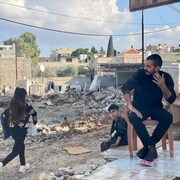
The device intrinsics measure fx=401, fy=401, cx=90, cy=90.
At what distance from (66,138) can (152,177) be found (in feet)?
23.9

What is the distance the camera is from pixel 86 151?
30.3 feet

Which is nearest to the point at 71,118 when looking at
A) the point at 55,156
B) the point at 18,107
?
the point at 55,156

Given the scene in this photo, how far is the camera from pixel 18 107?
737cm

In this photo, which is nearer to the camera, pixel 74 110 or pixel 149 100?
pixel 149 100

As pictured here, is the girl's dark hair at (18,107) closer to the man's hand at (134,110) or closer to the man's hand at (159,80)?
the man's hand at (134,110)

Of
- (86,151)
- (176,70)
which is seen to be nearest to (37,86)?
(176,70)

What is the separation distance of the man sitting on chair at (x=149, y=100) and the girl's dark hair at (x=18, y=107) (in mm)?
2649

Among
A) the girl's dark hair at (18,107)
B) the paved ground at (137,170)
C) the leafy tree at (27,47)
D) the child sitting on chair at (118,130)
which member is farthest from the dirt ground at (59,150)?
the leafy tree at (27,47)

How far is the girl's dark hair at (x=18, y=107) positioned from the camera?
7.29 metres

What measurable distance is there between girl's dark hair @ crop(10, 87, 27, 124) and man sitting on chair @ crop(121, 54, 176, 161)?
2.65 meters

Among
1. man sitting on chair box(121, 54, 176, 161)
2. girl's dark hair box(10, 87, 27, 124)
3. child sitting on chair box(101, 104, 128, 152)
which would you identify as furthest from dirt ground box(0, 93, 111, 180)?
man sitting on chair box(121, 54, 176, 161)

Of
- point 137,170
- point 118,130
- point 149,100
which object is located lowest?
point 137,170

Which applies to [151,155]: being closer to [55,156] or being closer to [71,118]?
[55,156]

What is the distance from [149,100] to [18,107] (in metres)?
2.97
